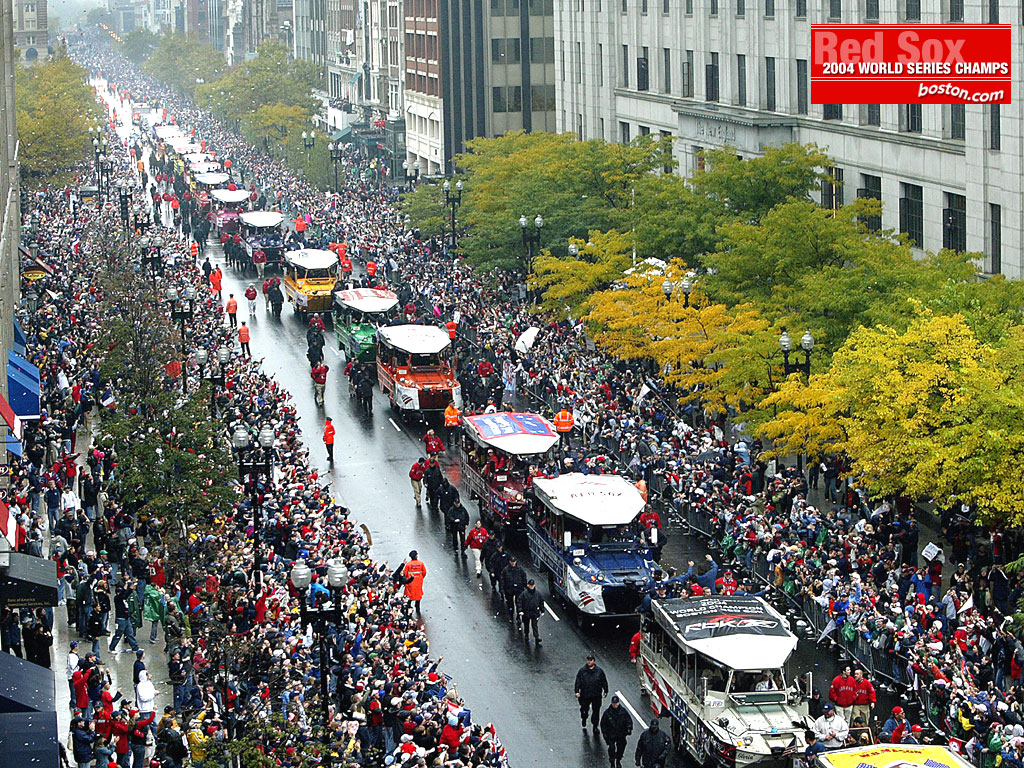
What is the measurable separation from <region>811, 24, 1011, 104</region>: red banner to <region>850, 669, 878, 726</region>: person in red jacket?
18.7 m

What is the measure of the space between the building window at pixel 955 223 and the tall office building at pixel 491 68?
5885 centimetres

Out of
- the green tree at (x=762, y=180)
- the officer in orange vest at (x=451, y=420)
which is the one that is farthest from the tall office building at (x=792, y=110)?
the officer in orange vest at (x=451, y=420)

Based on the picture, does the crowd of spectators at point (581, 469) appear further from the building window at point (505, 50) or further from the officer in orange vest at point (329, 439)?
the building window at point (505, 50)

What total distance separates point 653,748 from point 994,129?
30.0m

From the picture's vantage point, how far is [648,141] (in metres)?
72.1

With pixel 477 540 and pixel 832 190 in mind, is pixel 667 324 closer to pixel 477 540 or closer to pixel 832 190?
pixel 477 540

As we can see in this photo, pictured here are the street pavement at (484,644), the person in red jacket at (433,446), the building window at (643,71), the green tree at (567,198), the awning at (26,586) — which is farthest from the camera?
the building window at (643,71)

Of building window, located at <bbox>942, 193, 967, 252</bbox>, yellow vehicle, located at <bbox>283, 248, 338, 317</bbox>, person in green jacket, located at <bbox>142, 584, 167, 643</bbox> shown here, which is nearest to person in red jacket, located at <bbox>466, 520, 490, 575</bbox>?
person in green jacket, located at <bbox>142, 584, 167, 643</bbox>

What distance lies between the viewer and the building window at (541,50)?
367 feet

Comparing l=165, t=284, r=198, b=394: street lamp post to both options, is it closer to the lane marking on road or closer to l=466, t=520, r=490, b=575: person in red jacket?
l=466, t=520, r=490, b=575: person in red jacket

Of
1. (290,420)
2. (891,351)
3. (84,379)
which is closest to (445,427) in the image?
(290,420)

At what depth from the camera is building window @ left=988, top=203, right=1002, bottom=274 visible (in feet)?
168

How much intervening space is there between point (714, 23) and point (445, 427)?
2943 cm

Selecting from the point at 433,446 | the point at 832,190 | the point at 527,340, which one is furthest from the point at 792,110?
the point at 433,446
